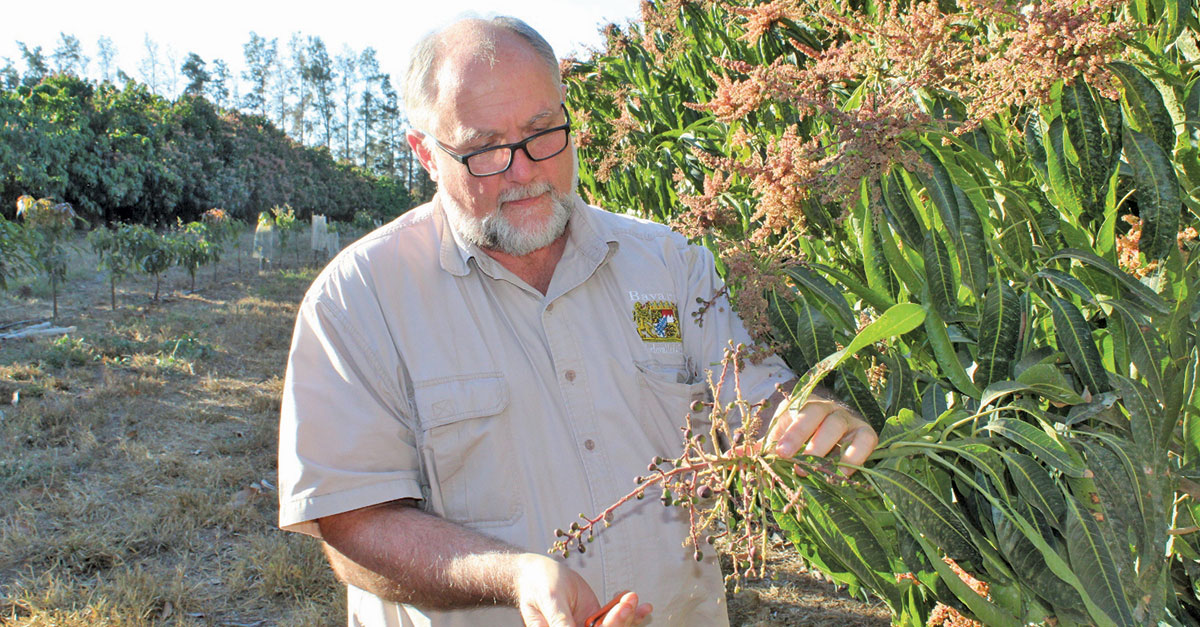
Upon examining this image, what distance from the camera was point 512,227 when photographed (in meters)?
1.81

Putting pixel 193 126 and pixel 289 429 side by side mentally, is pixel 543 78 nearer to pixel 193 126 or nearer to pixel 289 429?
pixel 289 429

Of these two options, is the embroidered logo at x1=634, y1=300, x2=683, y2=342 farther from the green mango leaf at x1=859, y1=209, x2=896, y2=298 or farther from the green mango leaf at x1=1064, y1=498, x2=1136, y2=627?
the green mango leaf at x1=1064, y1=498, x2=1136, y2=627

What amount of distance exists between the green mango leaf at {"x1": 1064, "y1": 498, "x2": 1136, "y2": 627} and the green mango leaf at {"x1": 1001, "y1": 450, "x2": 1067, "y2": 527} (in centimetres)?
4

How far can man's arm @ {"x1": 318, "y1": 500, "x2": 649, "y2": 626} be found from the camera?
1.24 m

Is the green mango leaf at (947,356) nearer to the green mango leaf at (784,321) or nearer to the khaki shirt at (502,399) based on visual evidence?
the green mango leaf at (784,321)

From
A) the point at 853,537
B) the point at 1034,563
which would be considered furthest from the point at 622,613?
the point at 1034,563

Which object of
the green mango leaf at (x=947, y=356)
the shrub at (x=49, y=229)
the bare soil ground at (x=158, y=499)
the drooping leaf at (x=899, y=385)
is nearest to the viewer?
the green mango leaf at (x=947, y=356)

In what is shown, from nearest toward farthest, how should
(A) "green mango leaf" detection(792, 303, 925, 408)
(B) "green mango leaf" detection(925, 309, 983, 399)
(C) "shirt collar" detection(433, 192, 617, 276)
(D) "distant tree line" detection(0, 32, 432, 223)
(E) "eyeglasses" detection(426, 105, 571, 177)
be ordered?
(A) "green mango leaf" detection(792, 303, 925, 408) → (B) "green mango leaf" detection(925, 309, 983, 399) → (E) "eyeglasses" detection(426, 105, 571, 177) → (C) "shirt collar" detection(433, 192, 617, 276) → (D) "distant tree line" detection(0, 32, 432, 223)

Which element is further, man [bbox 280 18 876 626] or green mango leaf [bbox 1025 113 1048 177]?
man [bbox 280 18 876 626]

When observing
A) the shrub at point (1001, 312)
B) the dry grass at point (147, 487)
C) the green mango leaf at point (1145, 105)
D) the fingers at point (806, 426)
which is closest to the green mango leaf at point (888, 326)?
the shrub at point (1001, 312)

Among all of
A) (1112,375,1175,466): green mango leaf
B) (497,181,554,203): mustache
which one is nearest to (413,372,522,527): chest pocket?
(497,181,554,203): mustache

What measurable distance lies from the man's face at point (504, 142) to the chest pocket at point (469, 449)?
1.09 ft

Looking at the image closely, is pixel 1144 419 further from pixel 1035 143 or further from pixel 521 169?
pixel 521 169

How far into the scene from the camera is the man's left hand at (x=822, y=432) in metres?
1.18
